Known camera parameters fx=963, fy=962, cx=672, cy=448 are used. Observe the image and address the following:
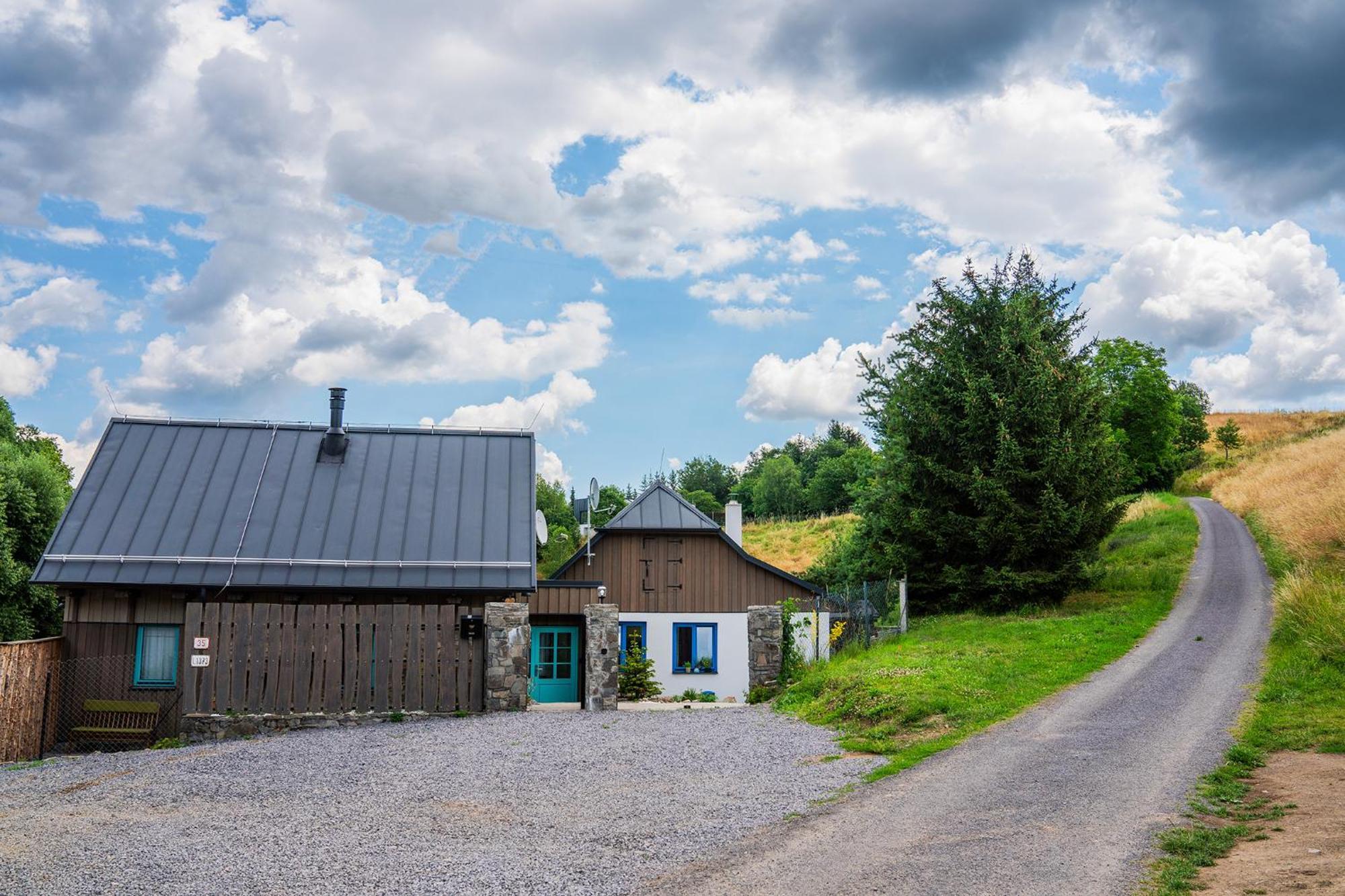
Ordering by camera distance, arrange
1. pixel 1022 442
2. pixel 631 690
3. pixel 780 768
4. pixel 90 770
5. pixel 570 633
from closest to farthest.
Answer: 1. pixel 780 768
2. pixel 90 770
3. pixel 631 690
4. pixel 570 633
5. pixel 1022 442

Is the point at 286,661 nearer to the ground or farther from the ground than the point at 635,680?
farther from the ground

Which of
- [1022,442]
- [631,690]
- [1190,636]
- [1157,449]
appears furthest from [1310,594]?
[1157,449]

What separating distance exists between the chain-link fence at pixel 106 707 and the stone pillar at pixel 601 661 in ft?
23.5

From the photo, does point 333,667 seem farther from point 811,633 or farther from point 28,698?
point 811,633

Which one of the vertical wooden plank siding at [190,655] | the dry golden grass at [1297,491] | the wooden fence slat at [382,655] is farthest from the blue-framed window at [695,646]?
the dry golden grass at [1297,491]

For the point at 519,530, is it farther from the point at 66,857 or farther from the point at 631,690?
the point at 66,857

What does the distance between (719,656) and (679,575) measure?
2.48 meters

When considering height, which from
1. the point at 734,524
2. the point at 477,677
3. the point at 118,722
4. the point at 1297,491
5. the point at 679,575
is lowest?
the point at 118,722

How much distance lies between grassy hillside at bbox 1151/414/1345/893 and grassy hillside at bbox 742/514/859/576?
1754 centimetres

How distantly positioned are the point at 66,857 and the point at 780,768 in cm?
683

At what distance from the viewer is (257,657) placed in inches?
595

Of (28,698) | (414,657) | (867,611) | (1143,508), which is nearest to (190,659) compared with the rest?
(28,698)

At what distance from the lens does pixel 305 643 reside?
15.2 meters

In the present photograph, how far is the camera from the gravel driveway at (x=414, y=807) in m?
7.15
